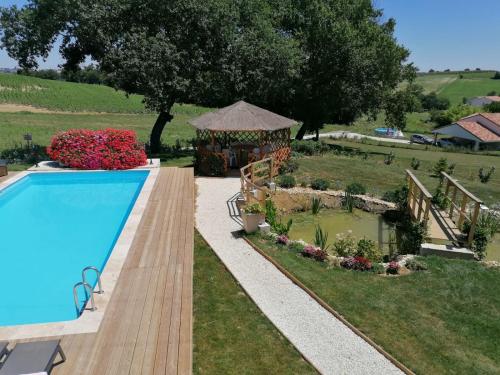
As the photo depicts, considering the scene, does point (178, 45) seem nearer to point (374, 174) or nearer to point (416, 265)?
point (374, 174)

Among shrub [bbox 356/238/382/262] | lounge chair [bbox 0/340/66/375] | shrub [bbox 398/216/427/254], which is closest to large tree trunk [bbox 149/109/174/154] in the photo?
shrub [bbox 356/238/382/262]

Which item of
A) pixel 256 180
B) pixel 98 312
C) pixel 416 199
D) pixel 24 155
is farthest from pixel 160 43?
pixel 98 312

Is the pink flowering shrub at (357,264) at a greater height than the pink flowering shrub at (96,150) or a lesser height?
lesser

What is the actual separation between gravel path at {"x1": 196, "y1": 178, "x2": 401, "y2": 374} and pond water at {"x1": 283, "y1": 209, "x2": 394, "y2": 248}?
2.48 meters

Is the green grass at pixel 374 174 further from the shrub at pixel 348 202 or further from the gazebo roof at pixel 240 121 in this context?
the gazebo roof at pixel 240 121

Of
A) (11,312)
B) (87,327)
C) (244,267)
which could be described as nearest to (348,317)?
(244,267)

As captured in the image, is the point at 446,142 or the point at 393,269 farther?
the point at 446,142

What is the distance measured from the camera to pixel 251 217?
11547mm

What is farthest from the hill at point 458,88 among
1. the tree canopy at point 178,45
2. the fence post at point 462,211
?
the fence post at point 462,211

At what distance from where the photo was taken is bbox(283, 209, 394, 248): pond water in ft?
43.2

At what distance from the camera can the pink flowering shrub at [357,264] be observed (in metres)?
9.89

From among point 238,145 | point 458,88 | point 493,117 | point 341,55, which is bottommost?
point 238,145

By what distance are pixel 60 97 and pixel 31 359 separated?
73987 millimetres

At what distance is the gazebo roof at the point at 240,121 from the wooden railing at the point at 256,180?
5.77 feet
